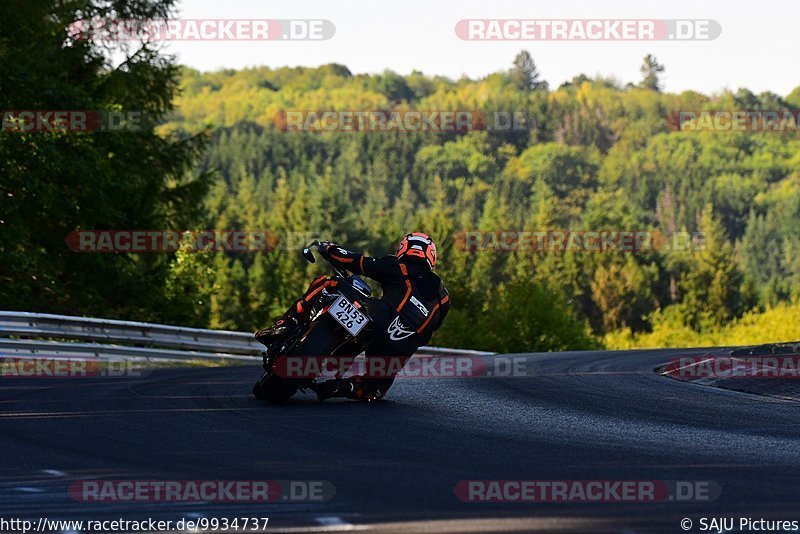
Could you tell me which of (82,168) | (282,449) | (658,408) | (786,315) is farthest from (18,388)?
(786,315)

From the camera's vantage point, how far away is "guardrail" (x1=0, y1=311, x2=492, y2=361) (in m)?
A: 16.3

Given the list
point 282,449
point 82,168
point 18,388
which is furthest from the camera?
point 82,168

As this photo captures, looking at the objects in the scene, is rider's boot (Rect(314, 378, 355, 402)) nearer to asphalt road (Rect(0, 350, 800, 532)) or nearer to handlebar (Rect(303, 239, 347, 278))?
asphalt road (Rect(0, 350, 800, 532))

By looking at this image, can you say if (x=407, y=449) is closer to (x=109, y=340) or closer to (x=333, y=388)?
(x=333, y=388)

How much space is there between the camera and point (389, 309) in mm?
10352

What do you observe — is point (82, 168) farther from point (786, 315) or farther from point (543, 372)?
point (786, 315)

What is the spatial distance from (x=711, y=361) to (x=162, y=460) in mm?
9906

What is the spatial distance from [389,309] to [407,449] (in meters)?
3.01

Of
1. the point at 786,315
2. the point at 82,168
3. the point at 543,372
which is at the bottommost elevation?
the point at 786,315

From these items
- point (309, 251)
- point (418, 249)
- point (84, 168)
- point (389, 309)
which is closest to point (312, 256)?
point (309, 251)

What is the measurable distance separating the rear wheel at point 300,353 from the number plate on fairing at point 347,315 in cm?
13

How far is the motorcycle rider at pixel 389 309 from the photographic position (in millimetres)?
10250

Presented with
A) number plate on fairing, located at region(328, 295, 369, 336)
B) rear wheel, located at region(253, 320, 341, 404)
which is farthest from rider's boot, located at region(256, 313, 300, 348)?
number plate on fairing, located at region(328, 295, 369, 336)

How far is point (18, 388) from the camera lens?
11578 millimetres
